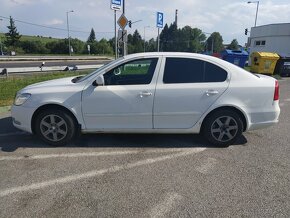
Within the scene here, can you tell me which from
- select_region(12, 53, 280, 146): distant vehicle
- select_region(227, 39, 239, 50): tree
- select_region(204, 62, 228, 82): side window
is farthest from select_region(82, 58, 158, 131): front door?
select_region(227, 39, 239, 50): tree

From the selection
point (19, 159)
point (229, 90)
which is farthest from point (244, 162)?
point (19, 159)

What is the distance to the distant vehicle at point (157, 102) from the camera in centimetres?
427

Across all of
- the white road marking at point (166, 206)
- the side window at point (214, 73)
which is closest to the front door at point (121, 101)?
the side window at point (214, 73)

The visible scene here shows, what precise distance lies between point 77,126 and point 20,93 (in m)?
1.11

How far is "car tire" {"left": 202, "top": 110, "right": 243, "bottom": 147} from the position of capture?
439cm

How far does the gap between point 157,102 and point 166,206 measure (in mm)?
1856

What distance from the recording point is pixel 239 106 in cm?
434

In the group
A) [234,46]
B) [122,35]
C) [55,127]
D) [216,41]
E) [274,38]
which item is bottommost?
[55,127]

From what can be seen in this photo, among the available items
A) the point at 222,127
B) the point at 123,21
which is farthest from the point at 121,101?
the point at 123,21

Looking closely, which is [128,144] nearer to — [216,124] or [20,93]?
[216,124]

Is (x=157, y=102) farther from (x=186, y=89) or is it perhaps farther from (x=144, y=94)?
(x=186, y=89)

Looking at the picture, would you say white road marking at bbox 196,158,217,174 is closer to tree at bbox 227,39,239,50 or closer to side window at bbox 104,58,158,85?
side window at bbox 104,58,158,85

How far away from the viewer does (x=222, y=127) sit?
4457 mm

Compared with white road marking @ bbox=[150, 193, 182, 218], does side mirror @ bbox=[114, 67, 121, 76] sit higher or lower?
higher
